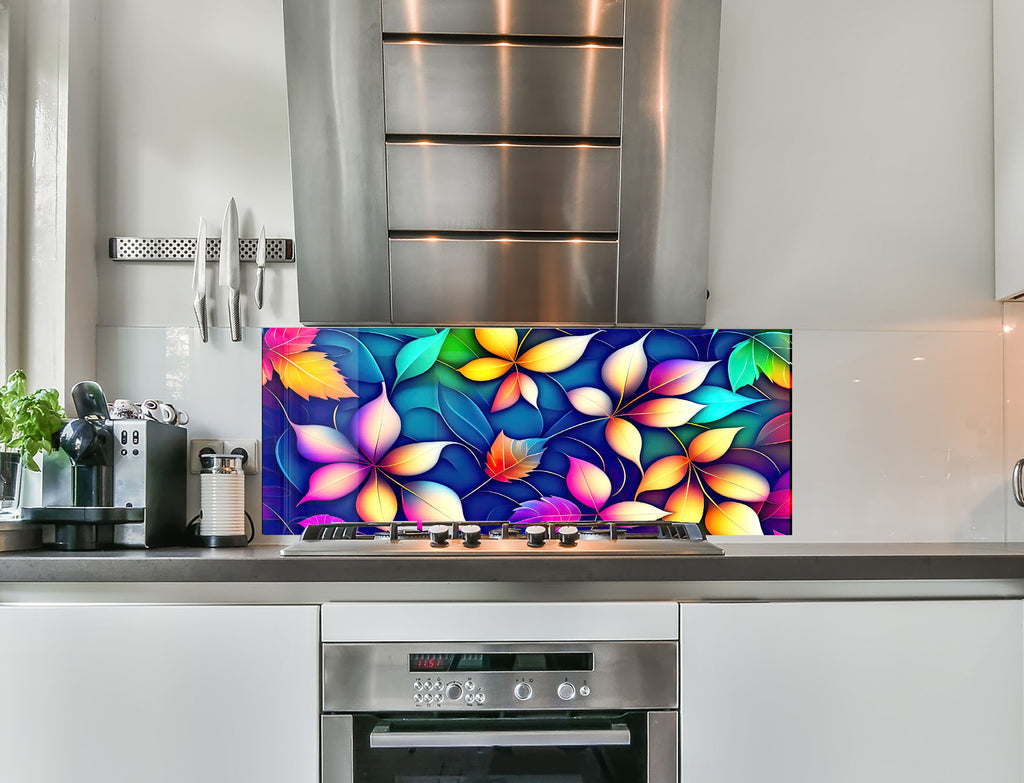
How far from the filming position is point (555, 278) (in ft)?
6.19

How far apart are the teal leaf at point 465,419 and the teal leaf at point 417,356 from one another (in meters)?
0.07

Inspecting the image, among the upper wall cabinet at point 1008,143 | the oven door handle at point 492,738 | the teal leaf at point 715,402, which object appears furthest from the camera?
the teal leaf at point 715,402

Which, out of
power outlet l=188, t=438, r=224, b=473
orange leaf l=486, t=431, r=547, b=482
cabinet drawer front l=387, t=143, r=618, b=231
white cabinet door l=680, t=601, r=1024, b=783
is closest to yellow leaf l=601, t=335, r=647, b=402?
orange leaf l=486, t=431, r=547, b=482

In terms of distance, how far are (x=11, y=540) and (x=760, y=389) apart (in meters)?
1.69

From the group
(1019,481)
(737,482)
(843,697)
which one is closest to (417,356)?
(737,482)

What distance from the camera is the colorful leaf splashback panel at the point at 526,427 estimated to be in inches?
79.2

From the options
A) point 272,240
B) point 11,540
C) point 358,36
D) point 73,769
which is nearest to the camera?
point 73,769

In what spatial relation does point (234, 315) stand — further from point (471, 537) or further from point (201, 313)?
point (471, 537)

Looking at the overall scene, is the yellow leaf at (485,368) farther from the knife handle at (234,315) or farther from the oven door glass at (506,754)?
the oven door glass at (506,754)

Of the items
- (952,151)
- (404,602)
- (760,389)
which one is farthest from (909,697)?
(952,151)

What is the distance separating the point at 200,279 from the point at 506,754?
1287mm

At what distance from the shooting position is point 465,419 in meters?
2.02

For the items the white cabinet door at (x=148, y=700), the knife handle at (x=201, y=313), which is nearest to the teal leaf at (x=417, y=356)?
the knife handle at (x=201, y=313)

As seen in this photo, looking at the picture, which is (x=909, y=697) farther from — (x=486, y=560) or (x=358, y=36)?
(x=358, y=36)
